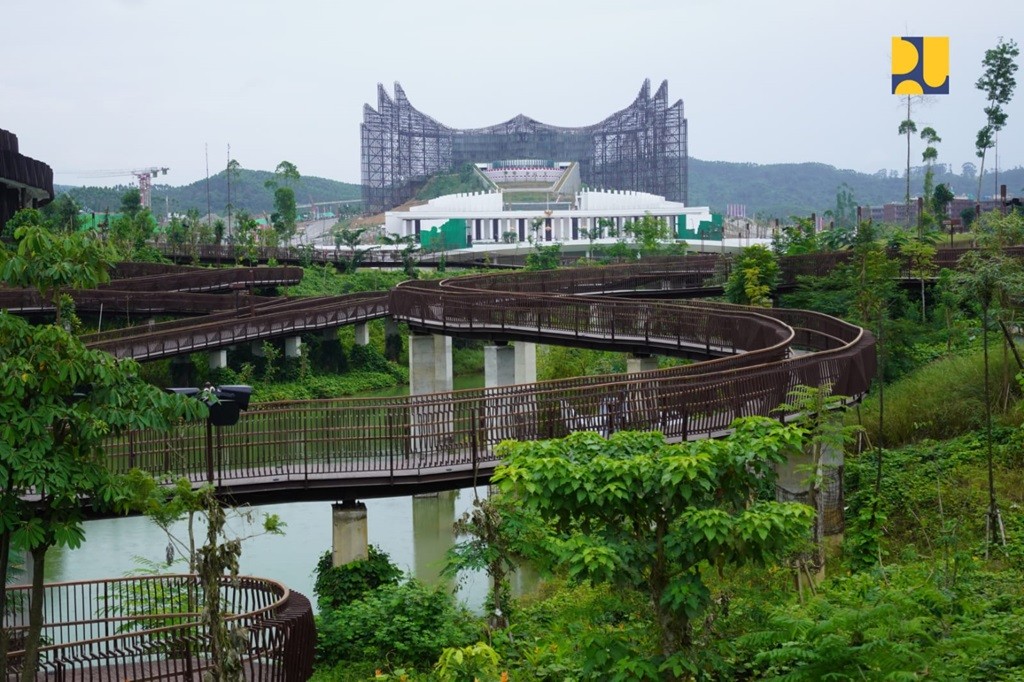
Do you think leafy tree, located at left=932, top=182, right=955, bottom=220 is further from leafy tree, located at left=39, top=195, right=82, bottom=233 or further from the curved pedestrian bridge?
the curved pedestrian bridge

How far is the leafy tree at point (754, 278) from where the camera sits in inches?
1522

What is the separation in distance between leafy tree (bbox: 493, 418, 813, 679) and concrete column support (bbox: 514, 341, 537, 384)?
80.6ft

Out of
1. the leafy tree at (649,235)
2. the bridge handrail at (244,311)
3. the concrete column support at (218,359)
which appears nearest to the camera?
the bridge handrail at (244,311)

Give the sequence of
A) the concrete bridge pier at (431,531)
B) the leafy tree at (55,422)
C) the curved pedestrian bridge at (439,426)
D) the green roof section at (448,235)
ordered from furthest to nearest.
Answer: the green roof section at (448,235) < the concrete bridge pier at (431,531) < the curved pedestrian bridge at (439,426) < the leafy tree at (55,422)

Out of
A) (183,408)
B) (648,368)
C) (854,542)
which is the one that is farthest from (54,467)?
(648,368)

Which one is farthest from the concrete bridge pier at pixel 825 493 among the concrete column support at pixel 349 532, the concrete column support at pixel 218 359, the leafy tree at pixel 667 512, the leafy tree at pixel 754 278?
the concrete column support at pixel 218 359

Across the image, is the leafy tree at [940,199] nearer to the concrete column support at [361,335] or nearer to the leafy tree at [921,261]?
the leafy tree at [921,261]

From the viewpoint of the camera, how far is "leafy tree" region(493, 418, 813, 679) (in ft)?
35.6

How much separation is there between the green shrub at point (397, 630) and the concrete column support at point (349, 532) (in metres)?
1.95

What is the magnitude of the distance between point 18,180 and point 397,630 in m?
6.94

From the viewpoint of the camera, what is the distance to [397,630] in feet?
52.6

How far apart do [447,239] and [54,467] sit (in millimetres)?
100031

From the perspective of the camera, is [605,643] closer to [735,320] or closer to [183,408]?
[183,408]

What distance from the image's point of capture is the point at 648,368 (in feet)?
102
